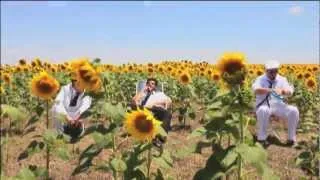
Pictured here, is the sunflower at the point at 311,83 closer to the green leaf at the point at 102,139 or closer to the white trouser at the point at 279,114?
the white trouser at the point at 279,114

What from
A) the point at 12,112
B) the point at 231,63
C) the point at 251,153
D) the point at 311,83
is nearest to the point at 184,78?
the point at 311,83

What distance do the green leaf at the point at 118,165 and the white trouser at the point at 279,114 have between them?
20.3 ft

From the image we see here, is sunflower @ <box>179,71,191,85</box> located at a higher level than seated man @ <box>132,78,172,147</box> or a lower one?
higher

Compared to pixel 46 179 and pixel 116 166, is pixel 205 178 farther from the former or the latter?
pixel 46 179

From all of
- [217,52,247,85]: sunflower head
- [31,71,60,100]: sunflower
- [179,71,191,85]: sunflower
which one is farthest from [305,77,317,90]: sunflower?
[217,52,247,85]: sunflower head

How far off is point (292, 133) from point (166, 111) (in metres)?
2.18

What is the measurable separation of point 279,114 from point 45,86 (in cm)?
612

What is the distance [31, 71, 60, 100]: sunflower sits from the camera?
16.3 feet

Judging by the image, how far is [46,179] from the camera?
4.64m

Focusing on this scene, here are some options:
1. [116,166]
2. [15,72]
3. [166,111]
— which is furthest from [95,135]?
[15,72]

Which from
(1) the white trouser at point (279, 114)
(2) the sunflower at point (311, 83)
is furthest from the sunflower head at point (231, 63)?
(2) the sunflower at point (311, 83)

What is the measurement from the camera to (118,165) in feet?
13.9

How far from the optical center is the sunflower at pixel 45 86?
497 cm

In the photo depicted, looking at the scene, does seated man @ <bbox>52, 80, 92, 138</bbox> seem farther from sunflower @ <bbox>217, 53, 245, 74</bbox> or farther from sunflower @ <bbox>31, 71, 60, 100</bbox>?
sunflower @ <bbox>217, 53, 245, 74</bbox>
